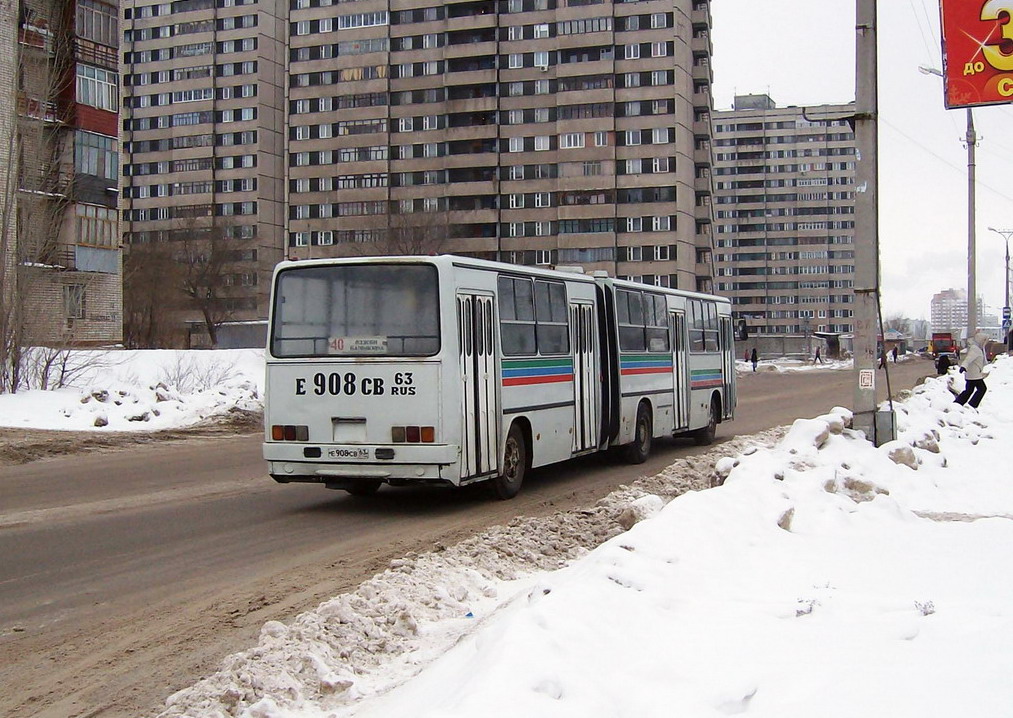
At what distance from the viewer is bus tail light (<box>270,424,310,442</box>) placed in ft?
37.3

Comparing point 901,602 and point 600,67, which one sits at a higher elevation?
point 600,67

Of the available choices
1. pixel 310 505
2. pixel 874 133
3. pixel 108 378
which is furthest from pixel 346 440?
pixel 108 378

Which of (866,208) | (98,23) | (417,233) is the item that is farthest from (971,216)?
(417,233)

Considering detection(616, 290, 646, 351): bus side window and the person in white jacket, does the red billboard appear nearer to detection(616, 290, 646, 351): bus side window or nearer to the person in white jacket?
detection(616, 290, 646, 351): bus side window

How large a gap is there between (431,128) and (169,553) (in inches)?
3727

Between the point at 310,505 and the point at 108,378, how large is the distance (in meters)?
16.0

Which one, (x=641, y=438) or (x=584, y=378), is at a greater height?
(x=584, y=378)

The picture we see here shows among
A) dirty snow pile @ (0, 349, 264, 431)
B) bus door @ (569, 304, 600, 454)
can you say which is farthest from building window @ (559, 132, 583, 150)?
bus door @ (569, 304, 600, 454)

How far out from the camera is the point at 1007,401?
25406 millimetres

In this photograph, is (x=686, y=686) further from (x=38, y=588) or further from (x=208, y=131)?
(x=208, y=131)

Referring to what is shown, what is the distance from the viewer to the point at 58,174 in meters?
28.4

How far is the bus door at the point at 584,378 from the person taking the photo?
1436 centimetres

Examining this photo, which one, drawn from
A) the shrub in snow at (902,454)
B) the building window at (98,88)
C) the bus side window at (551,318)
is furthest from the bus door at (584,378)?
the building window at (98,88)

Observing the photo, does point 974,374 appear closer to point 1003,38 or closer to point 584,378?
point 1003,38
